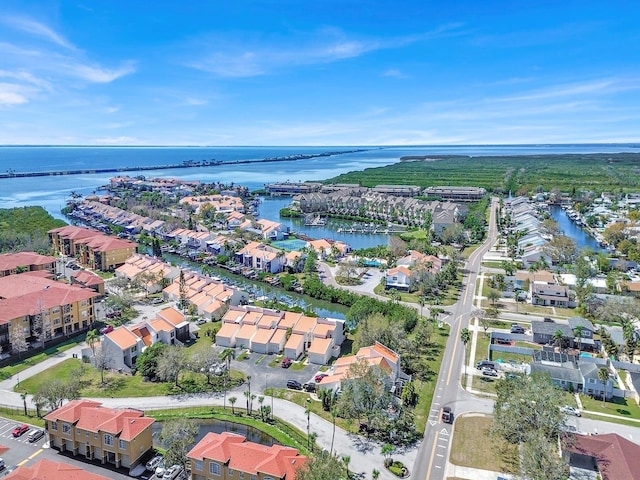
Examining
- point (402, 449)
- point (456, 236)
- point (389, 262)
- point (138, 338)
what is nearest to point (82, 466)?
point (138, 338)

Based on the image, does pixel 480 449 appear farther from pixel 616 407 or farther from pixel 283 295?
pixel 283 295

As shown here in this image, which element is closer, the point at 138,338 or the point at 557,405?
the point at 557,405

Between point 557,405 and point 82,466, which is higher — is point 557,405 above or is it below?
above

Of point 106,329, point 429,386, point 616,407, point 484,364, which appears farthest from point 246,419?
point 616,407

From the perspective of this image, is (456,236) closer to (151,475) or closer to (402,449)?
(402,449)

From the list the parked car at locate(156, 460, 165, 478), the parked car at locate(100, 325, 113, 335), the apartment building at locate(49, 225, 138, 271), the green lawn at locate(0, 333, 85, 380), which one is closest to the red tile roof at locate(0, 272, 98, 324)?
the parked car at locate(100, 325, 113, 335)

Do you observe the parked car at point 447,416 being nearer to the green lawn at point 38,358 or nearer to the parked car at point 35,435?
the parked car at point 35,435

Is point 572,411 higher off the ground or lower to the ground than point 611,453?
lower
